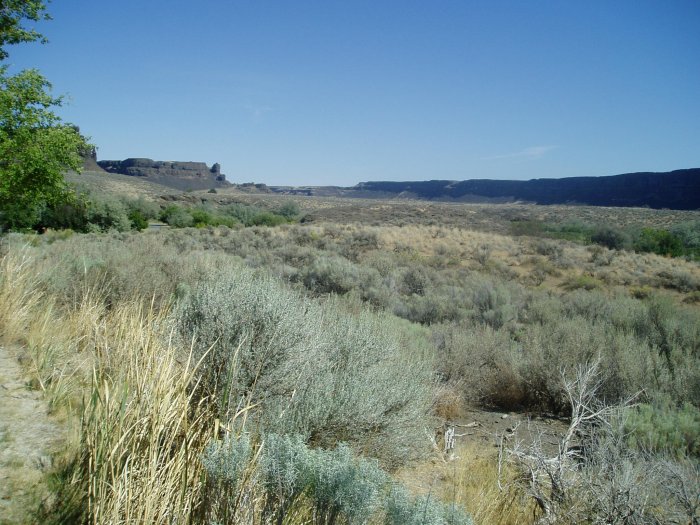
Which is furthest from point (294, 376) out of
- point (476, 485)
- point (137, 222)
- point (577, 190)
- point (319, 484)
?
point (577, 190)

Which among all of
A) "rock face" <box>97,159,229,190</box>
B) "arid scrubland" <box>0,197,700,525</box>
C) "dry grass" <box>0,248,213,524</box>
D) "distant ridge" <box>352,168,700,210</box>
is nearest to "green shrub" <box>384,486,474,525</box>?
"arid scrubland" <box>0,197,700,525</box>

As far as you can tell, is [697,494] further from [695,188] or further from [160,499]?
[695,188]

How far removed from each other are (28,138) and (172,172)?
4884 inches

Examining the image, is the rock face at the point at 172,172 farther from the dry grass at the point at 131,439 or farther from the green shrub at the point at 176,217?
Answer: the dry grass at the point at 131,439

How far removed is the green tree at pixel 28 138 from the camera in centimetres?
929

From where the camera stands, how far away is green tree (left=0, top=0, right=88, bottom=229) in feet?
30.5

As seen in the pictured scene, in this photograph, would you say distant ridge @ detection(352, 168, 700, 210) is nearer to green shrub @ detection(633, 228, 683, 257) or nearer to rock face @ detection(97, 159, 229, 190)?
rock face @ detection(97, 159, 229, 190)

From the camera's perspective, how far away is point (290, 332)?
4273 mm

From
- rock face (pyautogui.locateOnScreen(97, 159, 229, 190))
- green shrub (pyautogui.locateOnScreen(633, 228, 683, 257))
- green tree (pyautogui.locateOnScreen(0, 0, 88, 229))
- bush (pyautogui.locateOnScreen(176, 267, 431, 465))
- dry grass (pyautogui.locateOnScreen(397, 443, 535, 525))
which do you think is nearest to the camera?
dry grass (pyautogui.locateOnScreen(397, 443, 535, 525))

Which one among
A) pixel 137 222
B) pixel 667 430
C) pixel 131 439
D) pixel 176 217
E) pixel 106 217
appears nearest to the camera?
pixel 131 439

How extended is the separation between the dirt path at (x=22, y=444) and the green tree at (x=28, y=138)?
687 cm

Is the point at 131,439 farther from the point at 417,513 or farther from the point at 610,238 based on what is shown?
the point at 610,238

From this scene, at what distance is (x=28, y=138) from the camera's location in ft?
30.9

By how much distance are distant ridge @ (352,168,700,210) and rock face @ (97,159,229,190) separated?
48443mm
